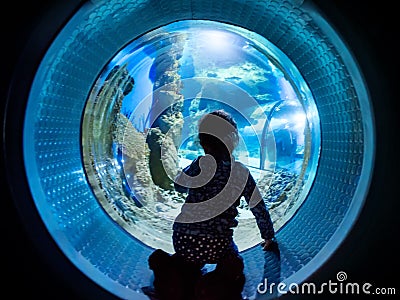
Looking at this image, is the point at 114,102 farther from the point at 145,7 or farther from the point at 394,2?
the point at 394,2

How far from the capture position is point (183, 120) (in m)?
1.30

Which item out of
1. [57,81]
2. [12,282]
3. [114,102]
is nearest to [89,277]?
[12,282]

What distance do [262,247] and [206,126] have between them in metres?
0.34

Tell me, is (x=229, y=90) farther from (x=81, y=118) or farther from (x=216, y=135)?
(x=81, y=118)

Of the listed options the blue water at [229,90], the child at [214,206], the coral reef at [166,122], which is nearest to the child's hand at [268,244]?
the child at [214,206]

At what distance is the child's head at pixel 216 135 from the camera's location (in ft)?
3.56

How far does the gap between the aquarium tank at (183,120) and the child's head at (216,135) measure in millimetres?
167

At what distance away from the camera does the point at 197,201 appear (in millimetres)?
1084

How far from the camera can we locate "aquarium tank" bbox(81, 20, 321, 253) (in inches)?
43.4

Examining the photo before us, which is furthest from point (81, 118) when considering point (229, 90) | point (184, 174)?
point (229, 90)

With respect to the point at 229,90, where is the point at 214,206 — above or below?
below

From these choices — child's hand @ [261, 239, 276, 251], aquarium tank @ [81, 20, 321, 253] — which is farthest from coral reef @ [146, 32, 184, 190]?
child's hand @ [261, 239, 276, 251]

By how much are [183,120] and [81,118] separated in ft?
1.19

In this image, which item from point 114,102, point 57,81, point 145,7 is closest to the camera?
point 57,81
